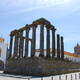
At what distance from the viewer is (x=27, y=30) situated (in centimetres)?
3734

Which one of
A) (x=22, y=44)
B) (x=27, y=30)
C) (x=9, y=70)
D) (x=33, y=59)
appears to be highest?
(x=27, y=30)

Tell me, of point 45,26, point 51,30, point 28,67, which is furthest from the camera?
point 51,30

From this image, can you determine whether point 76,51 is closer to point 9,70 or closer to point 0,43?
point 0,43

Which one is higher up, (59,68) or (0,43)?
(0,43)

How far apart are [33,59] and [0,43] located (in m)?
23.1

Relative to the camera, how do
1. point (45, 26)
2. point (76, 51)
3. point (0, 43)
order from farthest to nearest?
point (76, 51) → point (0, 43) → point (45, 26)

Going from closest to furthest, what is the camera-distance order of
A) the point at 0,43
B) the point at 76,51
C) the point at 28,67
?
the point at 28,67, the point at 0,43, the point at 76,51

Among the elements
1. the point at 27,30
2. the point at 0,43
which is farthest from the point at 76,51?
the point at 27,30

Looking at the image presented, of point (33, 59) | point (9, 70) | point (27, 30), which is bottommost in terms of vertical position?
point (9, 70)

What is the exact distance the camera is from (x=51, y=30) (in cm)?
3791

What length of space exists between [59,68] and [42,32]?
9.36 m

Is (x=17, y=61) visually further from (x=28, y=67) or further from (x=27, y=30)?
(x=27, y=30)

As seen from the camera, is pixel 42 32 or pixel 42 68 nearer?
pixel 42 68

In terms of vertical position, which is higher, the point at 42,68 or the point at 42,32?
the point at 42,32
